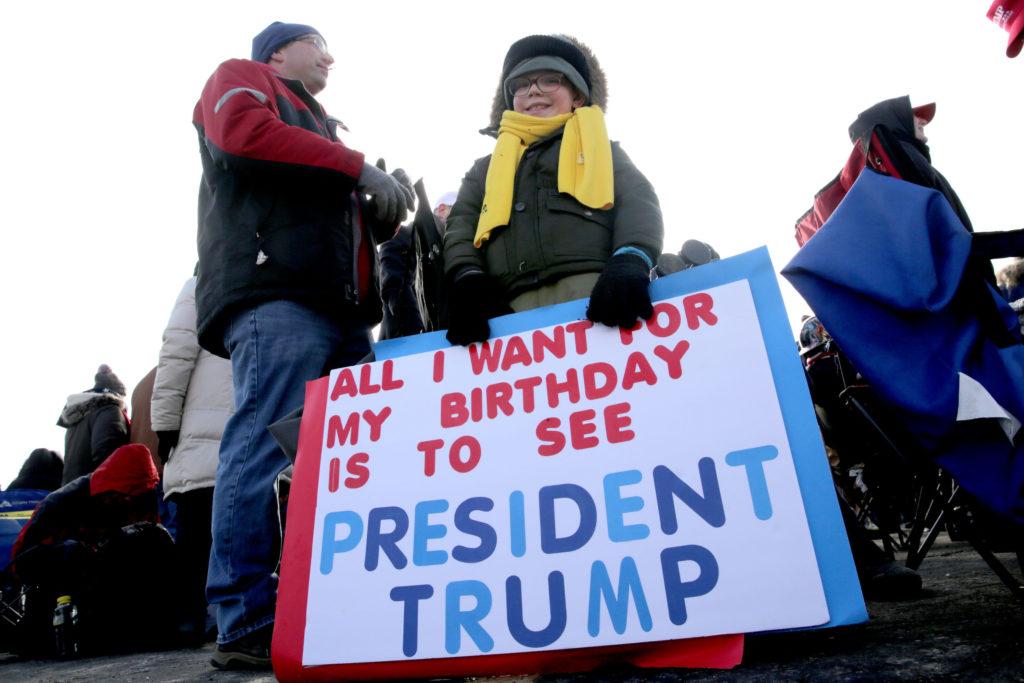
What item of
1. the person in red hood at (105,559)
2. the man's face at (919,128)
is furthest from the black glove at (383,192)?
the person in red hood at (105,559)

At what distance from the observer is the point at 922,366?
1.33 metres

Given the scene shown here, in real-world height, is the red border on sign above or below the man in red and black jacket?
below

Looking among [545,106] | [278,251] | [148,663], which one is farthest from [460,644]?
[148,663]

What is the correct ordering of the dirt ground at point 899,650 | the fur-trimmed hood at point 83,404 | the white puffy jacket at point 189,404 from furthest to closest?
the fur-trimmed hood at point 83,404 < the white puffy jacket at point 189,404 < the dirt ground at point 899,650

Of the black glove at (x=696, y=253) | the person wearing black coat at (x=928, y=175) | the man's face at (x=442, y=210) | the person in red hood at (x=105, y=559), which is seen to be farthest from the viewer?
the man's face at (x=442, y=210)

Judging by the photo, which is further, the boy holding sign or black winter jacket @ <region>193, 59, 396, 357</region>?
black winter jacket @ <region>193, 59, 396, 357</region>

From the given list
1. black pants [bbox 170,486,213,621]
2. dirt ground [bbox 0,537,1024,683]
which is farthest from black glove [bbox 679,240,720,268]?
black pants [bbox 170,486,213,621]

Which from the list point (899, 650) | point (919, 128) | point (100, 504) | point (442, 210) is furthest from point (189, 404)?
point (919, 128)

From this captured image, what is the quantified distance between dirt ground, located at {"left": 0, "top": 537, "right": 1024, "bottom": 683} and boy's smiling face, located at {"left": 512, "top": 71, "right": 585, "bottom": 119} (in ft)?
5.00

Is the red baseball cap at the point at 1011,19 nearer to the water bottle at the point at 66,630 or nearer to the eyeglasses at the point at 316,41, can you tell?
the eyeglasses at the point at 316,41

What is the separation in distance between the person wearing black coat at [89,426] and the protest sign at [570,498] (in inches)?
114

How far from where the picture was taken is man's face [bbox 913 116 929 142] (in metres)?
1.73

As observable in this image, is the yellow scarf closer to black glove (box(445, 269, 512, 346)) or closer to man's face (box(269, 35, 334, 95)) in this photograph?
black glove (box(445, 269, 512, 346))

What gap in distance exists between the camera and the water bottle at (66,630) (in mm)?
2895
